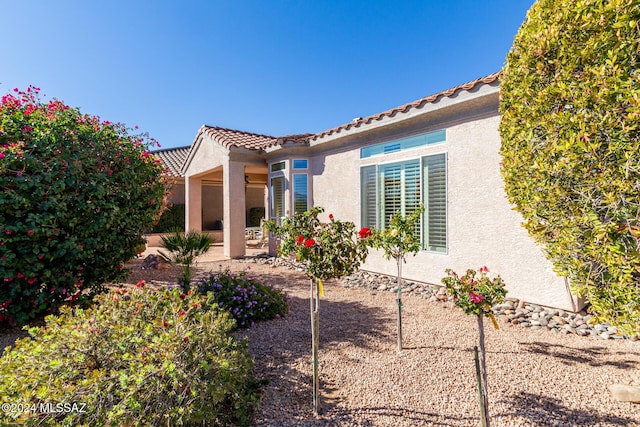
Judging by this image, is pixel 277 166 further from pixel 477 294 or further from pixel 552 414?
pixel 552 414

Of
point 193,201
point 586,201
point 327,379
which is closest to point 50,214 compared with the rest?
point 327,379

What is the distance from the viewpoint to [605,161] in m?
2.48

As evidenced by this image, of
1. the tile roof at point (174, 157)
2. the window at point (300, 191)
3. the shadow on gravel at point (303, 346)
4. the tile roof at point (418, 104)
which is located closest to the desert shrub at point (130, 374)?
the shadow on gravel at point (303, 346)

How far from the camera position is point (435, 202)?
8133 millimetres

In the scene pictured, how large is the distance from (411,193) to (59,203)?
27.1 feet

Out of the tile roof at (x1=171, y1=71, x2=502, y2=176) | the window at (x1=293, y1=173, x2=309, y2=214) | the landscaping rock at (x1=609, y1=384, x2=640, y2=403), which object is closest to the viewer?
the landscaping rock at (x1=609, y1=384, x2=640, y2=403)

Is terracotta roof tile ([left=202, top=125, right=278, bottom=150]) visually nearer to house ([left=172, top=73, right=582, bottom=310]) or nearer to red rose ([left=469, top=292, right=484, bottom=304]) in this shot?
house ([left=172, top=73, right=582, bottom=310])

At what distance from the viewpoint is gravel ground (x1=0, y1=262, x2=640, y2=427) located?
3012 millimetres

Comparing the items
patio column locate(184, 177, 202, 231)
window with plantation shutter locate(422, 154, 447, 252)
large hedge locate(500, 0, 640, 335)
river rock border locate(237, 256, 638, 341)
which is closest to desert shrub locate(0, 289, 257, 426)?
river rock border locate(237, 256, 638, 341)

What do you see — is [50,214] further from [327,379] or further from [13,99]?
[327,379]

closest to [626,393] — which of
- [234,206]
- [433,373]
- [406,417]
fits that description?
[433,373]

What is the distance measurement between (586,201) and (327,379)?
3.57 meters

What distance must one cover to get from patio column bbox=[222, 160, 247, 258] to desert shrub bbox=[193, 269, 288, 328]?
6.42 m

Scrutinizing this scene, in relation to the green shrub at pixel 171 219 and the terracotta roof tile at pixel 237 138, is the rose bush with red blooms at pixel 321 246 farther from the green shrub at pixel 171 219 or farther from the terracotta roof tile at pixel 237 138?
the green shrub at pixel 171 219
